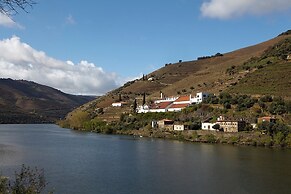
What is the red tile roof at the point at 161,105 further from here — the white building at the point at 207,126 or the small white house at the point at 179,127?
the white building at the point at 207,126

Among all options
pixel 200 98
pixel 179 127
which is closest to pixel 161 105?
pixel 200 98

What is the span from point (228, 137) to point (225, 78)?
36896 mm

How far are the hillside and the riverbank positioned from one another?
1399 centimetres

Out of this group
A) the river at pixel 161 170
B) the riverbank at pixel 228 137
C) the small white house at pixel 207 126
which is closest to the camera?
the river at pixel 161 170

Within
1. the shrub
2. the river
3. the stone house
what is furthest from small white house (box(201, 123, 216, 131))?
the river

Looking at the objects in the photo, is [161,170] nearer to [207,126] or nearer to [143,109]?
[207,126]

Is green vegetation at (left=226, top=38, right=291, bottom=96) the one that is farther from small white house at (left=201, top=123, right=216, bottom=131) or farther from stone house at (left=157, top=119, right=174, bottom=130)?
stone house at (left=157, top=119, right=174, bottom=130)

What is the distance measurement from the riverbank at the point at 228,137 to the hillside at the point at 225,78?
1399 centimetres

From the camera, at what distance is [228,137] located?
57.9 meters

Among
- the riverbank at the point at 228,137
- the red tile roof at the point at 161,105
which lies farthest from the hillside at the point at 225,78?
the riverbank at the point at 228,137

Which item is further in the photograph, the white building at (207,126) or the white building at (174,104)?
the white building at (174,104)

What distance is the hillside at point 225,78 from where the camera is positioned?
73250 mm

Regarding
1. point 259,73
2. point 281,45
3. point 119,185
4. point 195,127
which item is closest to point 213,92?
point 259,73

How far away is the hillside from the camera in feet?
240
